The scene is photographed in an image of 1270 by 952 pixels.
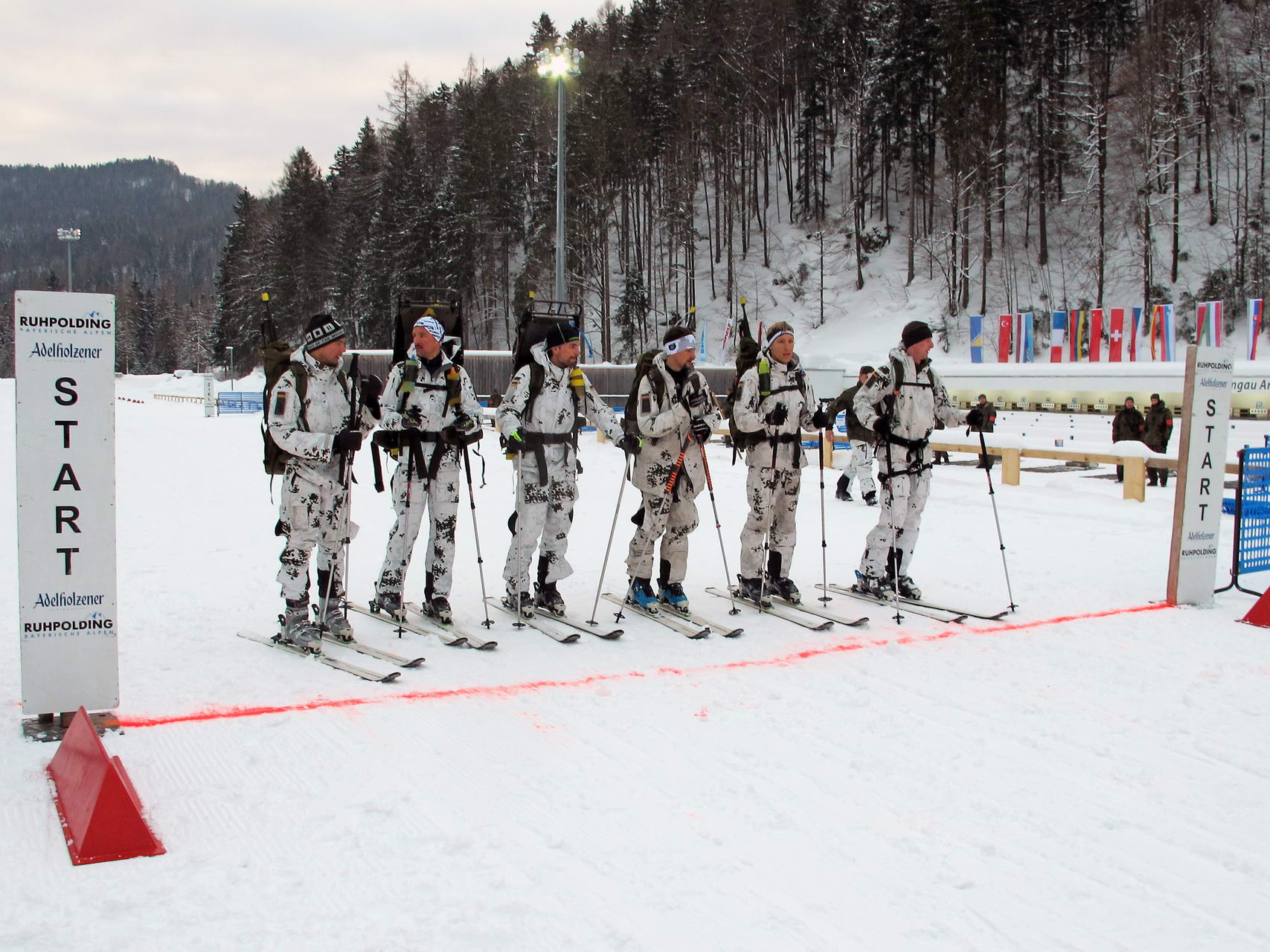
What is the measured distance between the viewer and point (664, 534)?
303 inches

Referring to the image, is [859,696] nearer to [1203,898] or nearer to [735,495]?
[1203,898]

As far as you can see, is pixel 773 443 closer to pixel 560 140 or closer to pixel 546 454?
pixel 546 454

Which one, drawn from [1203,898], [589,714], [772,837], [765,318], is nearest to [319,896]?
[772,837]

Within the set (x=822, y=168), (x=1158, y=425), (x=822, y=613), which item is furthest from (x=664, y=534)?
(x=822, y=168)

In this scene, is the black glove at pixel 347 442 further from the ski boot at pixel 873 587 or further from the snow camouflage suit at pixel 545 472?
the ski boot at pixel 873 587

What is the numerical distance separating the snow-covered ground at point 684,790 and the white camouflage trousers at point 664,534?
0.56 metres

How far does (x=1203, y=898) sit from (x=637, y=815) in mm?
2050

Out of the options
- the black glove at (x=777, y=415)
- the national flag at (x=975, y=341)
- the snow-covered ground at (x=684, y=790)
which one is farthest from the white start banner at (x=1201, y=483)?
the national flag at (x=975, y=341)

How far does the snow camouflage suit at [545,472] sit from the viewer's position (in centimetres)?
725

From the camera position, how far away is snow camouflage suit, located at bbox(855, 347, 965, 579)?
25.9 ft

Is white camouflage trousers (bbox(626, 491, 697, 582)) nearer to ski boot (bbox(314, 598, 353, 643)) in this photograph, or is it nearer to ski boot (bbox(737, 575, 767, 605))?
ski boot (bbox(737, 575, 767, 605))

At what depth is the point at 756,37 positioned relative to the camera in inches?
2274

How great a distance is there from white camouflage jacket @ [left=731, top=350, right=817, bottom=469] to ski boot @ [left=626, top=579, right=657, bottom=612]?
4.26 ft

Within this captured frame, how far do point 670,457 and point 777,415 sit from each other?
940 mm
